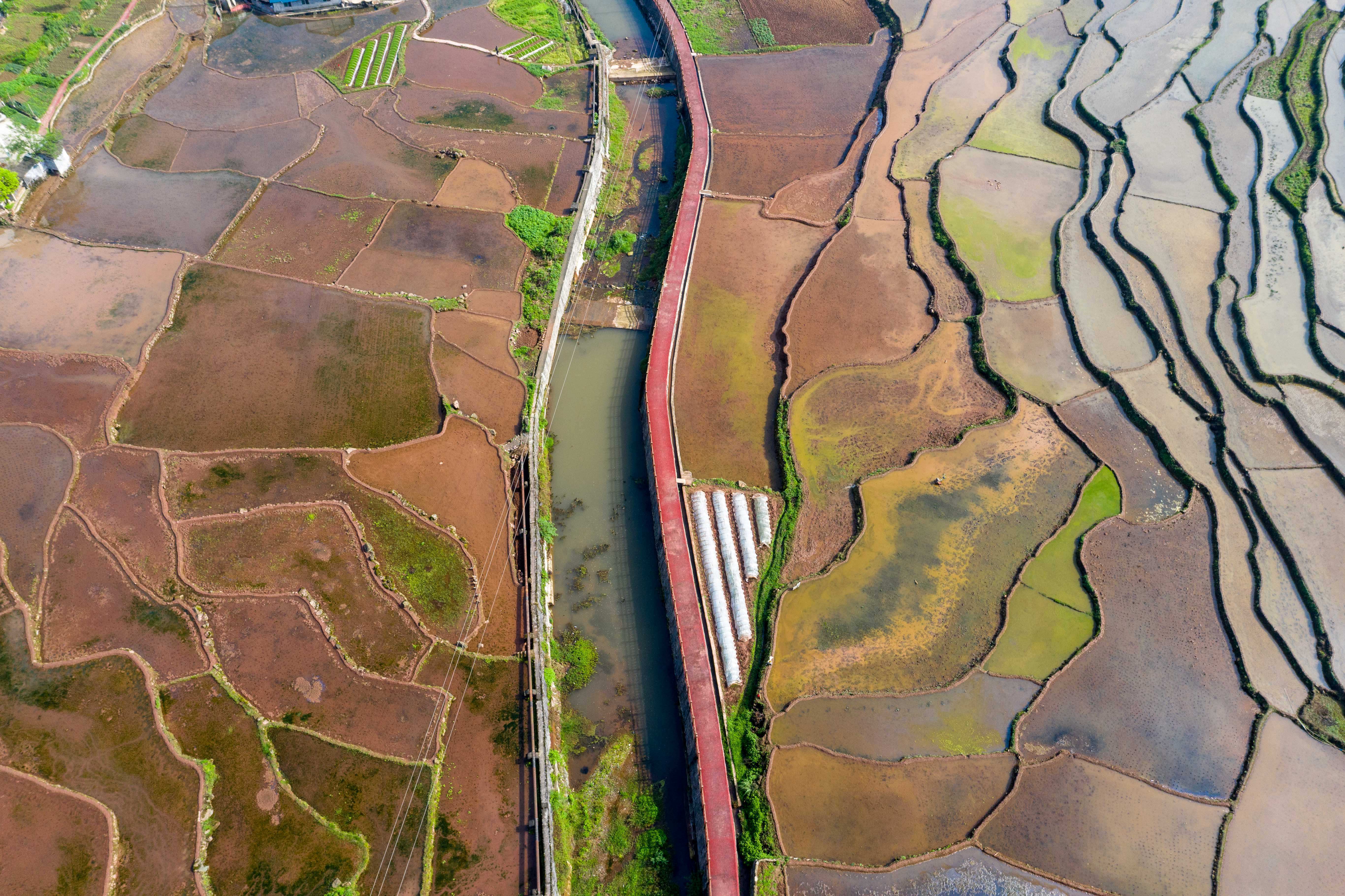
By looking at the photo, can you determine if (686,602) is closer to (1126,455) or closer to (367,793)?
(367,793)

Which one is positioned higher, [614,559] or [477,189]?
[477,189]

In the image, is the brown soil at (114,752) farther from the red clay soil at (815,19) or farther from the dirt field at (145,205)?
the red clay soil at (815,19)

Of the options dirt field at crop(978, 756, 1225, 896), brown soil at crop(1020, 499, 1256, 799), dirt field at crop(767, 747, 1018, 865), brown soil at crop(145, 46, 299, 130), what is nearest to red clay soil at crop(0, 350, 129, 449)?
brown soil at crop(145, 46, 299, 130)

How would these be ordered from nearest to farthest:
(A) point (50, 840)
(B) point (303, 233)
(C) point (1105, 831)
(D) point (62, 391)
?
(A) point (50, 840), (C) point (1105, 831), (D) point (62, 391), (B) point (303, 233)

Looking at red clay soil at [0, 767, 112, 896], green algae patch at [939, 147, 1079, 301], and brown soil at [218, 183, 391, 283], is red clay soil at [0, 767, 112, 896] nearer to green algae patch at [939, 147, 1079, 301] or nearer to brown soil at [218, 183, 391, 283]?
brown soil at [218, 183, 391, 283]

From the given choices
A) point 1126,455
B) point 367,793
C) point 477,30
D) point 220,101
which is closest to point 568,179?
point 477,30

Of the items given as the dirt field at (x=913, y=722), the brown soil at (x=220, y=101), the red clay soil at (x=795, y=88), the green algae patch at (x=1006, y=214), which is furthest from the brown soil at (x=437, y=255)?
the dirt field at (x=913, y=722)

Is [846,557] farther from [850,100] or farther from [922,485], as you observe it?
[850,100]
